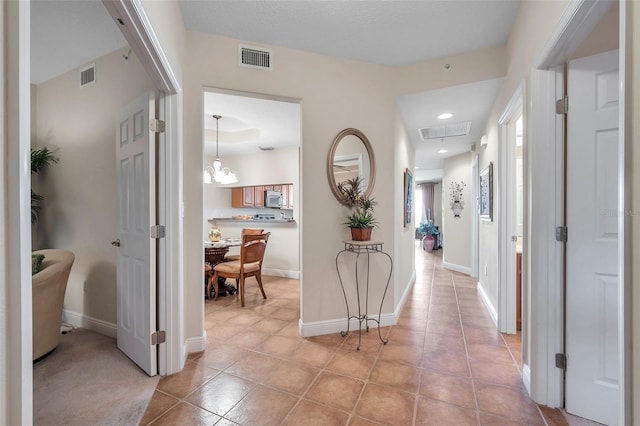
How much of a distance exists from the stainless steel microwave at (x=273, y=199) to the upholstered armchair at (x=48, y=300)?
3.29 metres

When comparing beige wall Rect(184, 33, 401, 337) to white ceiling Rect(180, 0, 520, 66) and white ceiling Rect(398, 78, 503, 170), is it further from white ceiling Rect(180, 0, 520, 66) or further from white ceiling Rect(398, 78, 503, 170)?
white ceiling Rect(398, 78, 503, 170)

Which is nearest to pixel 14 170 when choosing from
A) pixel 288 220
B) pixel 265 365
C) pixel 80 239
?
pixel 265 365

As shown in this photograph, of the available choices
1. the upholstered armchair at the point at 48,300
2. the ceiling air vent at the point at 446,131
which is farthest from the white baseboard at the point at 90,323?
the ceiling air vent at the point at 446,131

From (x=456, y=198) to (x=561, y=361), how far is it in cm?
447

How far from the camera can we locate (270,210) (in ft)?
18.5

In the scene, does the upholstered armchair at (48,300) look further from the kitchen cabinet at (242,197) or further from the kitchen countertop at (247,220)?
the kitchen cabinet at (242,197)

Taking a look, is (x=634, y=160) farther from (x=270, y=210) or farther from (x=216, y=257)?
(x=270, y=210)

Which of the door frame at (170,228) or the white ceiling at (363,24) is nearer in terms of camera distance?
the door frame at (170,228)

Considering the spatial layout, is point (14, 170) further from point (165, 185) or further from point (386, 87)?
point (386, 87)

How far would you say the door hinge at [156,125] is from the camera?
1944 mm

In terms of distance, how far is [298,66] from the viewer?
2.61 meters

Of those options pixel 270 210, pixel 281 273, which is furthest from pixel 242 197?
pixel 281 273

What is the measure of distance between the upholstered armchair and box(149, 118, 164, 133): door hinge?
142 centimetres

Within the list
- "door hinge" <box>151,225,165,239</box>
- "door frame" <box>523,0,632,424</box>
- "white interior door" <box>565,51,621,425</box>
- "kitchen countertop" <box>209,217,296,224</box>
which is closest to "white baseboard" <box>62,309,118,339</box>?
"door hinge" <box>151,225,165,239</box>
